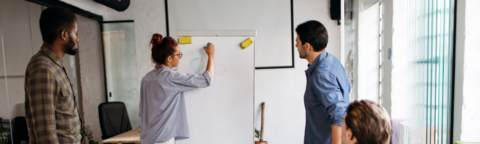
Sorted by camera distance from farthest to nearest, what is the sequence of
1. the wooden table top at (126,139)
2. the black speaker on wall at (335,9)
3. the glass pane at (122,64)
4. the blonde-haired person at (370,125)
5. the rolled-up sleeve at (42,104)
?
the glass pane at (122,64) → the black speaker on wall at (335,9) → the wooden table top at (126,139) → the rolled-up sleeve at (42,104) → the blonde-haired person at (370,125)

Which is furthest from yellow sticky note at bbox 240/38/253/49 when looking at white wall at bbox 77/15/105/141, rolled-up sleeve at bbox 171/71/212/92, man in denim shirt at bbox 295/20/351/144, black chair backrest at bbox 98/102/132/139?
white wall at bbox 77/15/105/141

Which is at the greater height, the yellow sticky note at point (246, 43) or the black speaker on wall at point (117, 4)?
the black speaker on wall at point (117, 4)

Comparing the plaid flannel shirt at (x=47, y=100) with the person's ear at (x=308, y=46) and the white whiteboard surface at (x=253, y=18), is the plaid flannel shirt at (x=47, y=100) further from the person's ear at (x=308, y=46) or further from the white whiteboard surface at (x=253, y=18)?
the white whiteboard surface at (x=253, y=18)

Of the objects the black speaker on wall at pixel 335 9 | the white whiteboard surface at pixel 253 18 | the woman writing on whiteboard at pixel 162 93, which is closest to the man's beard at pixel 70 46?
the woman writing on whiteboard at pixel 162 93

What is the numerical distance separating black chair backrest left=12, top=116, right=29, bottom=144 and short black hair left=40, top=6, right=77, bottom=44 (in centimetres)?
146

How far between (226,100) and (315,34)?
3.03 ft

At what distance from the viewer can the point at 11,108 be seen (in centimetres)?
205

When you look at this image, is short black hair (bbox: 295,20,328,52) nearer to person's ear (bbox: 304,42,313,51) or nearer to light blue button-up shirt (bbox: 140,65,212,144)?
person's ear (bbox: 304,42,313,51)

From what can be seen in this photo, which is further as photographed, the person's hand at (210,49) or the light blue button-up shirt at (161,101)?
the person's hand at (210,49)

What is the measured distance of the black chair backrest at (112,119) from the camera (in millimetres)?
2643

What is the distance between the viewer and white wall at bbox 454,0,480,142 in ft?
4.16

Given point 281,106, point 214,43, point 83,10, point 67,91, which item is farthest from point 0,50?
point 281,106

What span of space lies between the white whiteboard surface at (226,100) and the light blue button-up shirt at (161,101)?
0.95 ft

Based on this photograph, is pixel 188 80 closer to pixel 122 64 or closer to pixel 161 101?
pixel 161 101
